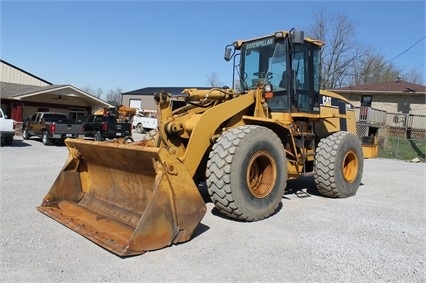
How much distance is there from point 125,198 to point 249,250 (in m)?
1.95

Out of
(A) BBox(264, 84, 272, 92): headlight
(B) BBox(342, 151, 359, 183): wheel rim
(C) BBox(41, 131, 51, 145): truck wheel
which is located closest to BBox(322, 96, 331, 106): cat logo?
(B) BBox(342, 151, 359, 183): wheel rim

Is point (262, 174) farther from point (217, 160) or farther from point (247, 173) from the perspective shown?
point (217, 160)

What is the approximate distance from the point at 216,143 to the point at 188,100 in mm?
1307

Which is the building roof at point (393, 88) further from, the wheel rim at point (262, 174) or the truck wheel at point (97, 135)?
the wheel rim at point (262, 174)

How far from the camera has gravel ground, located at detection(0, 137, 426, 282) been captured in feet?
12.5

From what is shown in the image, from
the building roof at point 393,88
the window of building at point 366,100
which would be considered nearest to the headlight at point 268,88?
the building roof at point 393,88

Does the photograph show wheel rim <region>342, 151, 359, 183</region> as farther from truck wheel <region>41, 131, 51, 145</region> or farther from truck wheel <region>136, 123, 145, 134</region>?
truck wheel <region>136, 123, 145, 134</region>

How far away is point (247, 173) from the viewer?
5.42 m

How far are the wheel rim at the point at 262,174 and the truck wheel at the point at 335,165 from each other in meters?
1.79

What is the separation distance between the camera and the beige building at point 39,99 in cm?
2703

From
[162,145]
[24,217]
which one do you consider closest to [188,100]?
[162,145]

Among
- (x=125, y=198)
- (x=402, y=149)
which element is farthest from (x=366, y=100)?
(x=125, y=198)

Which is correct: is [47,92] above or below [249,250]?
above

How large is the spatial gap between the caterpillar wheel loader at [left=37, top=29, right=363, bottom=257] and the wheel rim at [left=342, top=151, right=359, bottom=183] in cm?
2
